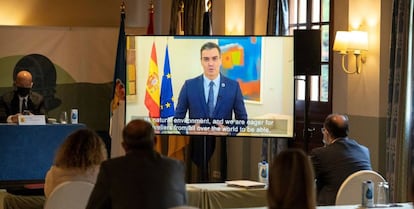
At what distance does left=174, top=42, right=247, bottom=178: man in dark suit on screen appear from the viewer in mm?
7453

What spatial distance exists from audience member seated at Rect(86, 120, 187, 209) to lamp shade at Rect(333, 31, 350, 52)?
3.53 meters

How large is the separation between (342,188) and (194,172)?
5.65 m

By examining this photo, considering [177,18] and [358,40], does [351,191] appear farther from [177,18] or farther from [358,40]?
[177,18]

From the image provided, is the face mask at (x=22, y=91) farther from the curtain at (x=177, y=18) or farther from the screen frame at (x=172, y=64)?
the curtain at (x=177, y=18)

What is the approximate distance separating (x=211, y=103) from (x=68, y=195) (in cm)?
321

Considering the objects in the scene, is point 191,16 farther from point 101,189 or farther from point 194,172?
point 101,189

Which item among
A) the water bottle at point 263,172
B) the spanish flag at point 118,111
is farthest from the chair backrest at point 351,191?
the spanish flag at point 118,111

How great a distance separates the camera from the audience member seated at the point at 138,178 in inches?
Answer: 146

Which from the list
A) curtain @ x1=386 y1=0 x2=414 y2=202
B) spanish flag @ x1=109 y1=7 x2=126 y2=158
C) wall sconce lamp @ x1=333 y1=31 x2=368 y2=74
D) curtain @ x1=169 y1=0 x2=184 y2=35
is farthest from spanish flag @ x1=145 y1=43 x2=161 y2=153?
curtain @ x1=169 y1=0 x2=184 y2=35

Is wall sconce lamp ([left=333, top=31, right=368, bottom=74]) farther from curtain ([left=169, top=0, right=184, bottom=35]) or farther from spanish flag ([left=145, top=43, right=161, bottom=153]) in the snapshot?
curtain ([left=169, top=0, right=184, bottom=35])

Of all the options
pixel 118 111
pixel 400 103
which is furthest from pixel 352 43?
pixel 118 111

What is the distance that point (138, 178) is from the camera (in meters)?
3.73

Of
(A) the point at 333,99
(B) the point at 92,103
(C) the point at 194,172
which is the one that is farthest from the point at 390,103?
(B) the point at 92,103

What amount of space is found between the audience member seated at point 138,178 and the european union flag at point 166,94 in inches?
148
